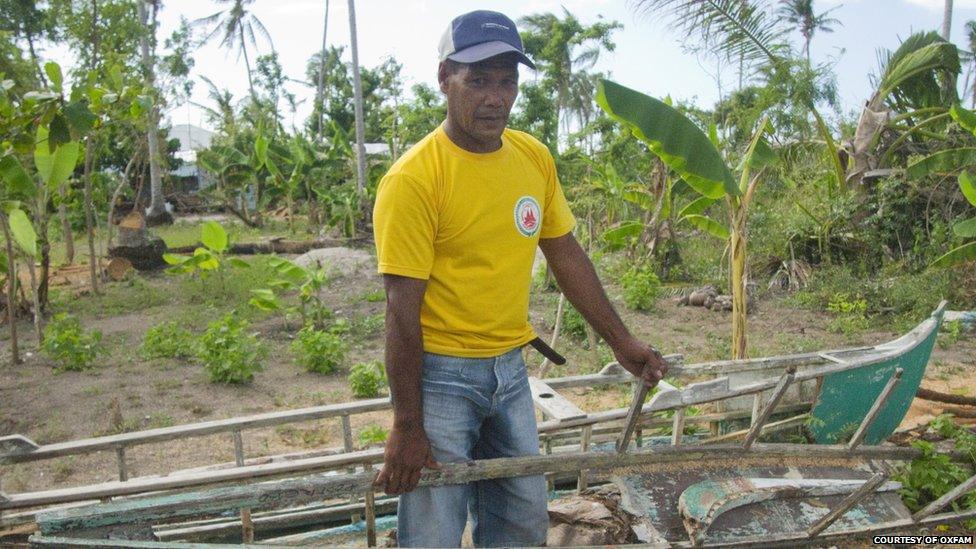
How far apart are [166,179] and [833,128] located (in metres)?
18.2

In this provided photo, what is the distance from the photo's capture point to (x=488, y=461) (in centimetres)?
248

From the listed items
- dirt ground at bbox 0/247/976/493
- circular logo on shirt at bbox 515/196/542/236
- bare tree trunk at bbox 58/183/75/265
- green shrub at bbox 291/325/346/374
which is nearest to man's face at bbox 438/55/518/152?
circular logo on shirt at bbox 515/196/542/236

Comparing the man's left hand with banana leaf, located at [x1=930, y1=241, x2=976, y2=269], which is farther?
banana leaf, located at [x1=930, y1=241, x2=976, y2=269]

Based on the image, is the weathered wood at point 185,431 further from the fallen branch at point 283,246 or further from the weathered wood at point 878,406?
the fallen branch at point 283,246

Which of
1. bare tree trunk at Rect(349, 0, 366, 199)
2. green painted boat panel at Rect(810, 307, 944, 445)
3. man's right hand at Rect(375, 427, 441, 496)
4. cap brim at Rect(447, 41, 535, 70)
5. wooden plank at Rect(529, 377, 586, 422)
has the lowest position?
green painted boat panel at Rect(810, 307, 944, 445)

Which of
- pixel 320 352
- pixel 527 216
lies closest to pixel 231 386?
pixel 320 352

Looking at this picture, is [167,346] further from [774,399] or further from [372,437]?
[774,399]

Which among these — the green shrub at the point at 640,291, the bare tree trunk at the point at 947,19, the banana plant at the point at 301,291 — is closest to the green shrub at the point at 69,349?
the banana plant at the point at 301,291

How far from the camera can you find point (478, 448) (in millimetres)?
2744

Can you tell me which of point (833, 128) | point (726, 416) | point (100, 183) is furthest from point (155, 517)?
point (100, 183)

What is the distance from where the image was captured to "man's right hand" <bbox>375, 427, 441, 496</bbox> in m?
2.29

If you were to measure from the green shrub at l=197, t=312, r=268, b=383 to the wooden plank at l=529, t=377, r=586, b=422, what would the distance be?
4028 mm

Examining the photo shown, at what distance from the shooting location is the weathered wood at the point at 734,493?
3.17 meters

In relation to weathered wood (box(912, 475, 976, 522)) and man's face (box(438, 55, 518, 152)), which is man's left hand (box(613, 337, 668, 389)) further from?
weathered wood (box(912, 475, 976, 522))
